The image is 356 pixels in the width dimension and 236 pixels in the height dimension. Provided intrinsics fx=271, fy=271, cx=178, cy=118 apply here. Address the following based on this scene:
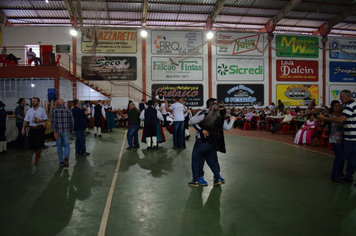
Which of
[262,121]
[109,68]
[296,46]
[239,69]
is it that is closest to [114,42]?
[109,68]

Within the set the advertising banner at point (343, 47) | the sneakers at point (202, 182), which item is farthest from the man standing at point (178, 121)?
the advertising banner at point (343, 47)

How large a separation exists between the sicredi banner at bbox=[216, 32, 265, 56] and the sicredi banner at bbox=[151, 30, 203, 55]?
1657mm

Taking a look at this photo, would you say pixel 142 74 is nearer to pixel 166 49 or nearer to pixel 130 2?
pixel 166 49

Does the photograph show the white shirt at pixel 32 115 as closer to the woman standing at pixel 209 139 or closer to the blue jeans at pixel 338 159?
the woman standing at pixel 209 139

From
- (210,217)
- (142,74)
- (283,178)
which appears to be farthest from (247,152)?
(142,74)

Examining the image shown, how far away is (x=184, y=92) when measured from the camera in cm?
2145

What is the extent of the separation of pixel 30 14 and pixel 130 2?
753cm

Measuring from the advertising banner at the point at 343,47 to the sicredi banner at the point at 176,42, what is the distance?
11676 millimetres

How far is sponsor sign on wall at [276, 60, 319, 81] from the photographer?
2269 cm

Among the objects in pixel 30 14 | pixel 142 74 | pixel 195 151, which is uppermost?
pixel 30 14

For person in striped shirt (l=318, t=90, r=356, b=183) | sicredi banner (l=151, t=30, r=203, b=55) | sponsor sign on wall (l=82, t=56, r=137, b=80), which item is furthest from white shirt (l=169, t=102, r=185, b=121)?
sicredi banner (l=151, t=30, r=203, b=55)

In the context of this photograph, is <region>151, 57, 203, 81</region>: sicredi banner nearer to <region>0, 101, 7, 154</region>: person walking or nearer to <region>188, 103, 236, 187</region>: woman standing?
<region>0, 101, 7, 154</region>: person walking

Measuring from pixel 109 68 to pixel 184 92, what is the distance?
6036 mm

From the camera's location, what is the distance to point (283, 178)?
5.43 meters
